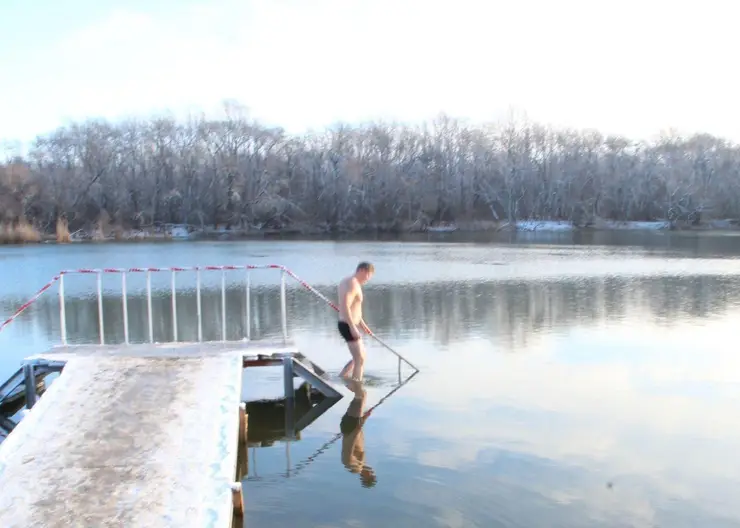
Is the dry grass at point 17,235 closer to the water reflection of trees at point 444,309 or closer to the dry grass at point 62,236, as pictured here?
the dry grass at point 62,236

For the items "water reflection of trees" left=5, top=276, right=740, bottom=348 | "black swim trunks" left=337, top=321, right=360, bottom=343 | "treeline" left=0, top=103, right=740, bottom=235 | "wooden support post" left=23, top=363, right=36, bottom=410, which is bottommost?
"water reflection of trees" left=5, top=276, right=740, bottom=348

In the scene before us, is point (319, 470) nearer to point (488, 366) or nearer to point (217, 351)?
point (217, 351)

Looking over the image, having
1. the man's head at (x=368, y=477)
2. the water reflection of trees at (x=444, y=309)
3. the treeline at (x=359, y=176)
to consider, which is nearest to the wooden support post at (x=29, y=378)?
the man's head at (x=368, y=477)

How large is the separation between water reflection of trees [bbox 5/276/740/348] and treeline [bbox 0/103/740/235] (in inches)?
1899

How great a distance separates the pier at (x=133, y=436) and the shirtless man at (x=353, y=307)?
2.10ft

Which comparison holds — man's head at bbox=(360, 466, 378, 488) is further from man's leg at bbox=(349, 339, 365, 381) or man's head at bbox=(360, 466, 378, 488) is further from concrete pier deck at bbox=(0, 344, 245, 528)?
man's leg at bbox=(349, 339, 365, 381)

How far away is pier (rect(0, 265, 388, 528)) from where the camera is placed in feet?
16.9

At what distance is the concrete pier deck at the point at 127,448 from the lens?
5.12 m

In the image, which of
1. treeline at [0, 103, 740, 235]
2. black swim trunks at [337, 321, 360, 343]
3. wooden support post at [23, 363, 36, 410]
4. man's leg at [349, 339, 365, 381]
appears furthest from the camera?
treeline at [0, 103, 740, 235]

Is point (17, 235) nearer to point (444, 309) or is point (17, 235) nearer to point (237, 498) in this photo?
point (444, 309)

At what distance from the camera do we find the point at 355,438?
8.27 metres

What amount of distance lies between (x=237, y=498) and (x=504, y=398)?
16.3 feet

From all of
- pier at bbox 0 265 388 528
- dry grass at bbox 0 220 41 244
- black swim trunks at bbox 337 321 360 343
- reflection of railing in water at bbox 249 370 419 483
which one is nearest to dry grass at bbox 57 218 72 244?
dry grass at bbox 0 220 41 244

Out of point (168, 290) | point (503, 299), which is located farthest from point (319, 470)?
point (168, 290)
